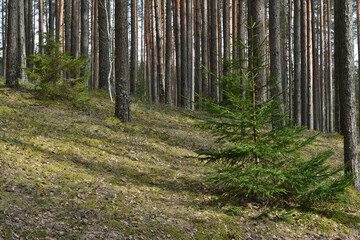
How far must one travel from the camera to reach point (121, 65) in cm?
1055

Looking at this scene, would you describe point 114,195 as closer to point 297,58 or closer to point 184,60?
point 184,60

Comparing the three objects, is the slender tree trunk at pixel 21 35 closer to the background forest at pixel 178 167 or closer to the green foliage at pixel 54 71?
the green foliage at pixel 54 71

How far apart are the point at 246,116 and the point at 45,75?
26.2 feet

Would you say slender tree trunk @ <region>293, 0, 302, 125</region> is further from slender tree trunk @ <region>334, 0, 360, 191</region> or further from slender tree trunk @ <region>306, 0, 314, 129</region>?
slender tree trunk @ <region>334, 0, 360, 191</region>

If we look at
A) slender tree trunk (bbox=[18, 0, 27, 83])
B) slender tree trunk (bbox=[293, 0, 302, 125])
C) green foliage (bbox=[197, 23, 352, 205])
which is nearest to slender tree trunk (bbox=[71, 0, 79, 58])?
slender tree trunk (bbox=[18, 0, 27, 83])

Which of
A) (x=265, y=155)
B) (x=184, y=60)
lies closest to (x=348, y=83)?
(x=265, y=155)

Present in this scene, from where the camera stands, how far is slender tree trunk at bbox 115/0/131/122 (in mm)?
10555

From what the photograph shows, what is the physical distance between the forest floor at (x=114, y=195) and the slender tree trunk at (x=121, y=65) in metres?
1.14

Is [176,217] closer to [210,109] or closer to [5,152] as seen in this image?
[210,109]

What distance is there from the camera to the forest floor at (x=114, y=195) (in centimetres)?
443

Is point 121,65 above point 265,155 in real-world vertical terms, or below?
above

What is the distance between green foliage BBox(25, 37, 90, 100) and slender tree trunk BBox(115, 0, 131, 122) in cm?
132

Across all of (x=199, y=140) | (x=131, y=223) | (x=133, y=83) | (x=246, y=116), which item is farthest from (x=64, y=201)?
(x=133, y=83)

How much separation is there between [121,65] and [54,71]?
245cm
